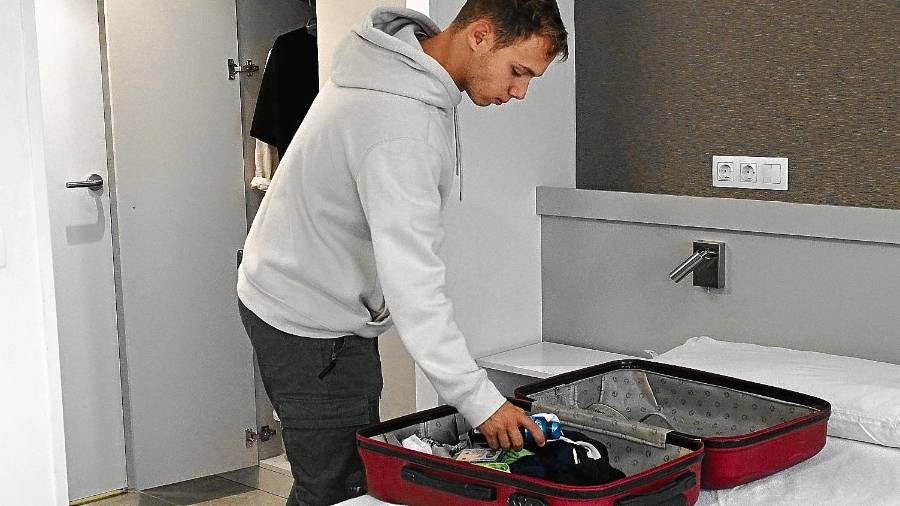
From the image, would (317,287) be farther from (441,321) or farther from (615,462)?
(615,462)

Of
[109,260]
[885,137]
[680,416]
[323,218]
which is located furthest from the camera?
[109,260]

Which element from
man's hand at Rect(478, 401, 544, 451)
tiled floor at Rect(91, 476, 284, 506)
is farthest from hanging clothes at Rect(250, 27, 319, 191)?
man's hand at Rect(478, 401, 544, 451)

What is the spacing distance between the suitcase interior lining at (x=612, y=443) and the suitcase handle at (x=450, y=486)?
13cm

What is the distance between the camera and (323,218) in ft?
6.57

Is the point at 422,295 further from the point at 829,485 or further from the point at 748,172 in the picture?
the point at 748,172

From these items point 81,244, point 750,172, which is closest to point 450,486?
point 750,172

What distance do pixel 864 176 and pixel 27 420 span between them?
193 centimetres

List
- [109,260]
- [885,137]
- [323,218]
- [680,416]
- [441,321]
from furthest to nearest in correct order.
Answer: [109,260], [885,137], [680,416], [323,218], [441,321]

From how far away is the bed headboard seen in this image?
8.18 feet

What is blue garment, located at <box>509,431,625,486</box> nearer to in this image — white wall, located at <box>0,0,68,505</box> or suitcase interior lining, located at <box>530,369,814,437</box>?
suitcase interior lining, located at <box>530,369,814,437</box>

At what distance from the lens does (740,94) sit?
108 inches

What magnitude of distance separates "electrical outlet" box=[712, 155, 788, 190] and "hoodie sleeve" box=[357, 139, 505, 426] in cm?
118

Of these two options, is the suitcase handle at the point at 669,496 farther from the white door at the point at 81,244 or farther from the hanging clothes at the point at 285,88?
the white door at the point at 81,244

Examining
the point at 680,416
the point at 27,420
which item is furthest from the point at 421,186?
the point at 27,420
